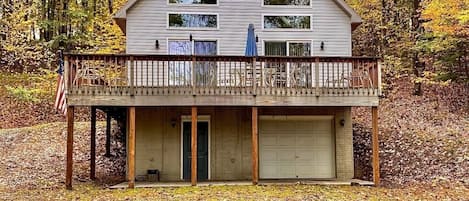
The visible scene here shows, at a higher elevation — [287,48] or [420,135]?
[287,48]

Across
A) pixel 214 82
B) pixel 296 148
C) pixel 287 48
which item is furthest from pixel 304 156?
pixel 214 82

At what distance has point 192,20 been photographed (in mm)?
15266

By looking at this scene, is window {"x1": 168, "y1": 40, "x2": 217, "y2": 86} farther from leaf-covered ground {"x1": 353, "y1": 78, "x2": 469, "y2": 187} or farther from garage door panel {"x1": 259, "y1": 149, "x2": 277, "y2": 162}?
leaf-covered ground {"x1": 353, "y1": 78, "x2": 469, "y2": 187}

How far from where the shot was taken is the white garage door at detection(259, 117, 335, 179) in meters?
15.1

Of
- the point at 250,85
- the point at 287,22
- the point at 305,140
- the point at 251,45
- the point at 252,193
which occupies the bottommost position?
the point at 252,193

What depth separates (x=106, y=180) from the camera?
1434 cm

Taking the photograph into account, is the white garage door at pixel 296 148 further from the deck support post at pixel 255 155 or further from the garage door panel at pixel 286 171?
the deck support post at pixel 255 155

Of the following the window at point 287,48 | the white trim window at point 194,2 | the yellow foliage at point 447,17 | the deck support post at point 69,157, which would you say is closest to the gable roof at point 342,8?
the white trim window at point 194,2

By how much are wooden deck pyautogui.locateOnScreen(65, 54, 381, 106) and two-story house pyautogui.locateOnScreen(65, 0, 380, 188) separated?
1.2 inches

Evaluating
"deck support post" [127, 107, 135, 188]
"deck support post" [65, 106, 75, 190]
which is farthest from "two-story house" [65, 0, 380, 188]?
"deck support post" [65, 106, 75, 190]

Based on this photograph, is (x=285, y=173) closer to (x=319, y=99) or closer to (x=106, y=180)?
(x=319, y=99)

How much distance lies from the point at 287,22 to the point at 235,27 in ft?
5.48

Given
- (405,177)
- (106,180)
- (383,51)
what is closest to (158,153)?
(106,180)

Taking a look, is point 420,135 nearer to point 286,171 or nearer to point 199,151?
point 286,171
